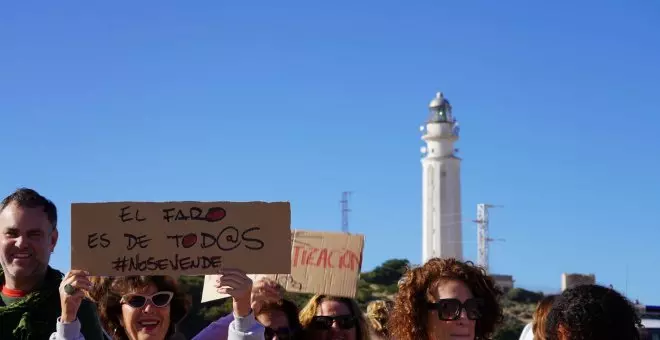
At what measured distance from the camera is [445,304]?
5.30m

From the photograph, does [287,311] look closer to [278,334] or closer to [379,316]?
[278,334]

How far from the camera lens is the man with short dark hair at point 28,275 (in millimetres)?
4980

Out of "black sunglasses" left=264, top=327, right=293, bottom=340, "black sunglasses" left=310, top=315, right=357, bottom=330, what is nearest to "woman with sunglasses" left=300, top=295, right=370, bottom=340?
"black sunglasses" left=310, top=315, right=357, bottom=330

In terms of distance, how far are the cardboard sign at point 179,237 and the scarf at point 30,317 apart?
9.3 inches

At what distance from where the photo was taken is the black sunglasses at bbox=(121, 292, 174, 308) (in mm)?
5633

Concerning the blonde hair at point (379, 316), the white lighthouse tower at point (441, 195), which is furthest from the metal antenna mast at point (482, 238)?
the blonde hair at point (379, 316)

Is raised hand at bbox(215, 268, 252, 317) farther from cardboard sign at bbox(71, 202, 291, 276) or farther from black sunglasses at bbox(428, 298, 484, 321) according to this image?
black sunglasses at bbox(428, 298, 484, 321)

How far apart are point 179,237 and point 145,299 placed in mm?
561

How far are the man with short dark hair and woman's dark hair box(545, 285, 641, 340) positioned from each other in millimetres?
2025

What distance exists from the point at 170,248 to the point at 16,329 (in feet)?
2.52

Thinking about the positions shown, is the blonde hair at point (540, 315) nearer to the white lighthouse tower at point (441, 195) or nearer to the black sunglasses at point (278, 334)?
the black sunglasses at point (278, 334)

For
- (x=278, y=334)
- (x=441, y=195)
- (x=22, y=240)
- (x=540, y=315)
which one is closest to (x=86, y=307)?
(x=22, y=240)

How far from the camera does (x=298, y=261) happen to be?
21.5 feet

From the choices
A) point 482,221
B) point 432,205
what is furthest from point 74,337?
point 482,221
